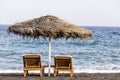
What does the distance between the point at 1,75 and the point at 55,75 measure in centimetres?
169

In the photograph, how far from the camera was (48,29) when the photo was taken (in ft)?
39.8

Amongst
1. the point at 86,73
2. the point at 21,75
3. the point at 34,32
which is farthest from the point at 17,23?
the point at 86,73

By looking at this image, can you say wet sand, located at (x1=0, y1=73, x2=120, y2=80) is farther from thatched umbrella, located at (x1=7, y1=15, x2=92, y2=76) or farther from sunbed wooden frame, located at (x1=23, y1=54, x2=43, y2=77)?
thatched umbrella, located at (x1=7, y1=15, x2=92, y2=76)

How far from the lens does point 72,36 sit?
12.2 m

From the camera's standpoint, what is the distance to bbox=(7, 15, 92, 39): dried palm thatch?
12.1m

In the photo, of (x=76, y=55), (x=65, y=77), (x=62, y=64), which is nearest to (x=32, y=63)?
(x=62, y=64)

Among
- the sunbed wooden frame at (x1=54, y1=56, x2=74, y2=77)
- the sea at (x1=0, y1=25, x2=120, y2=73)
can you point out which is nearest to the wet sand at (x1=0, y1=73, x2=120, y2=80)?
the sunbed wooden frame at (x1=54, y1=56, x2=74, y2=77)

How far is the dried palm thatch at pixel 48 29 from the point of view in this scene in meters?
12.1

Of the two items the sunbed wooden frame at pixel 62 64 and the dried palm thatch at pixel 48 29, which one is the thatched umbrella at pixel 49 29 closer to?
the dried palm thatch at pixel 48 29

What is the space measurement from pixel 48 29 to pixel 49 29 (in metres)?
0.03

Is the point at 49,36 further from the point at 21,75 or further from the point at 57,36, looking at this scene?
the point at 21,75

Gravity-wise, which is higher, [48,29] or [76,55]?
[48,29]

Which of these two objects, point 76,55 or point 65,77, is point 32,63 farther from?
point 76,55

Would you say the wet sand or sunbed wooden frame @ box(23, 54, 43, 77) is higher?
sunbed wooden frame @ box(23, 54, 43, 77)
